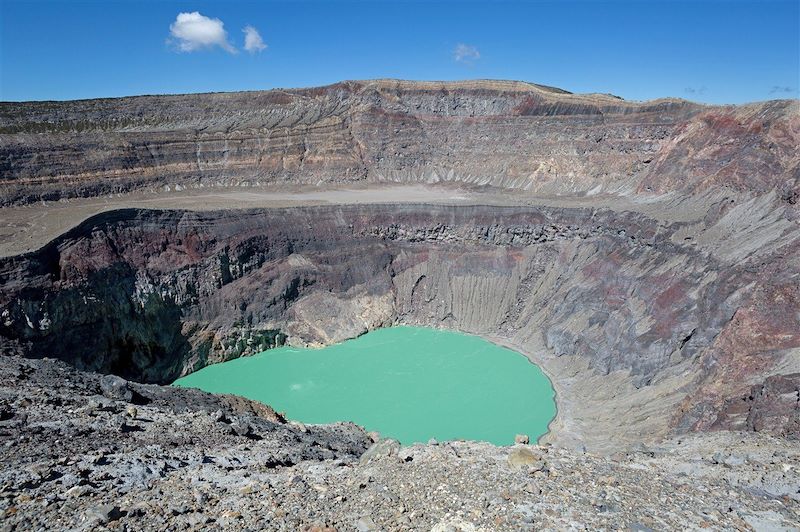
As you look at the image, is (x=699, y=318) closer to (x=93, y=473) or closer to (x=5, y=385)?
(x=93, y=473)

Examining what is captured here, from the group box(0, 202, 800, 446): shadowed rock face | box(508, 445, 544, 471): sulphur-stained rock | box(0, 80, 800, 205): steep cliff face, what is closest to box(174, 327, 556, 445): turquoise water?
box(0, 202, 800, 446): shadowed rock face

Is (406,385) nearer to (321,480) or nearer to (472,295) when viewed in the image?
(472,295)

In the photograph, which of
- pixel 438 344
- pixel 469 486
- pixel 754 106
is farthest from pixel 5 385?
pixel 754 106

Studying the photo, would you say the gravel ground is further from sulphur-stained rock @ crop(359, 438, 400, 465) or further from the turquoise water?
the turquoise water

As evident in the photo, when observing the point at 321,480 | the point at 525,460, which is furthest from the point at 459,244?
the point at 321,480

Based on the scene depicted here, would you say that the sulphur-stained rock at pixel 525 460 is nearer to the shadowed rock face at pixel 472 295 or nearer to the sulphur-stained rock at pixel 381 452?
the sulphur-stained rock at pixel 381 452
